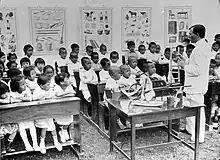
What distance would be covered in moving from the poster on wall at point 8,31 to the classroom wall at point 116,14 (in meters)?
0.08

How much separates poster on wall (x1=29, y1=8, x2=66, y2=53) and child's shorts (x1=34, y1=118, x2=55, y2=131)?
325 centimetres

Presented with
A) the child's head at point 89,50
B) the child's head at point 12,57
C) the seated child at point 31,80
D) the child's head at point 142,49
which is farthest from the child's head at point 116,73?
the child's head at point 142,49

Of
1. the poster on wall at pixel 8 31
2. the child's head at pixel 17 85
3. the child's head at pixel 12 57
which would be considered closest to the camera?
the child's head at pixel 17 85

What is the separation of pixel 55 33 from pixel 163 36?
7.99ft

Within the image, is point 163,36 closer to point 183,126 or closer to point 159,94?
point 183,126

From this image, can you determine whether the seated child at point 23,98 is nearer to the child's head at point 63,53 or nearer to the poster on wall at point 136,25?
the child's head at point 63,53

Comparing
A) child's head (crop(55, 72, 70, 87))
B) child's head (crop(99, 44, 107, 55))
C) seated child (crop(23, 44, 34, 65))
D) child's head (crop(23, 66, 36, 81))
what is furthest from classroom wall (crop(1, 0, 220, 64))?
child's head (crop(55, 72, 70, 87))

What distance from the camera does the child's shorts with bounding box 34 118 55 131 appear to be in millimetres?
3637

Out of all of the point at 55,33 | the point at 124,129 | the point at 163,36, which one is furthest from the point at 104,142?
the point at 163,36

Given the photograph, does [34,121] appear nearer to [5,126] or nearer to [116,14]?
[5,126]

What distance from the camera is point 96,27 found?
7078 millimetres

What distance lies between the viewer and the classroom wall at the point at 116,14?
6.52m

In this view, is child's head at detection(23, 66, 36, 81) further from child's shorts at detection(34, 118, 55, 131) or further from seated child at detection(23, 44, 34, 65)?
seated child at detection(23, 44, 34, 65)

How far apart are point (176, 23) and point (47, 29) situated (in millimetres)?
2908
